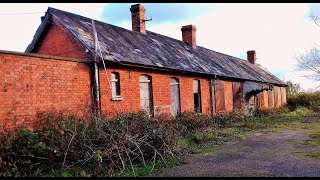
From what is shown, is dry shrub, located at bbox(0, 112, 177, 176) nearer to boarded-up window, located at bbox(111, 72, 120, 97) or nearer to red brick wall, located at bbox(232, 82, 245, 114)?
boarded-up window, located at bbox(111, 72, 120, 97)

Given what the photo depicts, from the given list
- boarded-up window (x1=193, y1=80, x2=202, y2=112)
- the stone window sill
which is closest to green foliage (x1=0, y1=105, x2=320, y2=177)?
the stone window sill

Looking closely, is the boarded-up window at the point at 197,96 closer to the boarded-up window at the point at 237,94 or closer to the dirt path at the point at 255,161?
the boarded-up window at the point at 237,94

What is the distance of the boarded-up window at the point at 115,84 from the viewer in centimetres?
1386

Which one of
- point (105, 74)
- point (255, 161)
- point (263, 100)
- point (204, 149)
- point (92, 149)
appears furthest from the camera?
point (263, 100)

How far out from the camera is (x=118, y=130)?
8.84 metres

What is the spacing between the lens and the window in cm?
1381

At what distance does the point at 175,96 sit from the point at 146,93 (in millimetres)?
2747

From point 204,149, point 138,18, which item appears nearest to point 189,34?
point 138,18

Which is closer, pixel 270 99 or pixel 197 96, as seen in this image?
pixel 197 96

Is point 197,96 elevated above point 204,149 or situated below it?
above

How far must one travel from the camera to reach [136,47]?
57.1 ft

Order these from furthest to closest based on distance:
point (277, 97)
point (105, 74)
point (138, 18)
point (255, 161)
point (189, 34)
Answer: point (277, 97), point (189, 34), point (138, 18), point (105, 74), point (255, 161)

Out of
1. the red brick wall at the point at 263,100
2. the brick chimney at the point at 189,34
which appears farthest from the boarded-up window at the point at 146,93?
the red brick wall at the point at 263,100

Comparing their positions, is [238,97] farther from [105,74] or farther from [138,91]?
[105,74]
